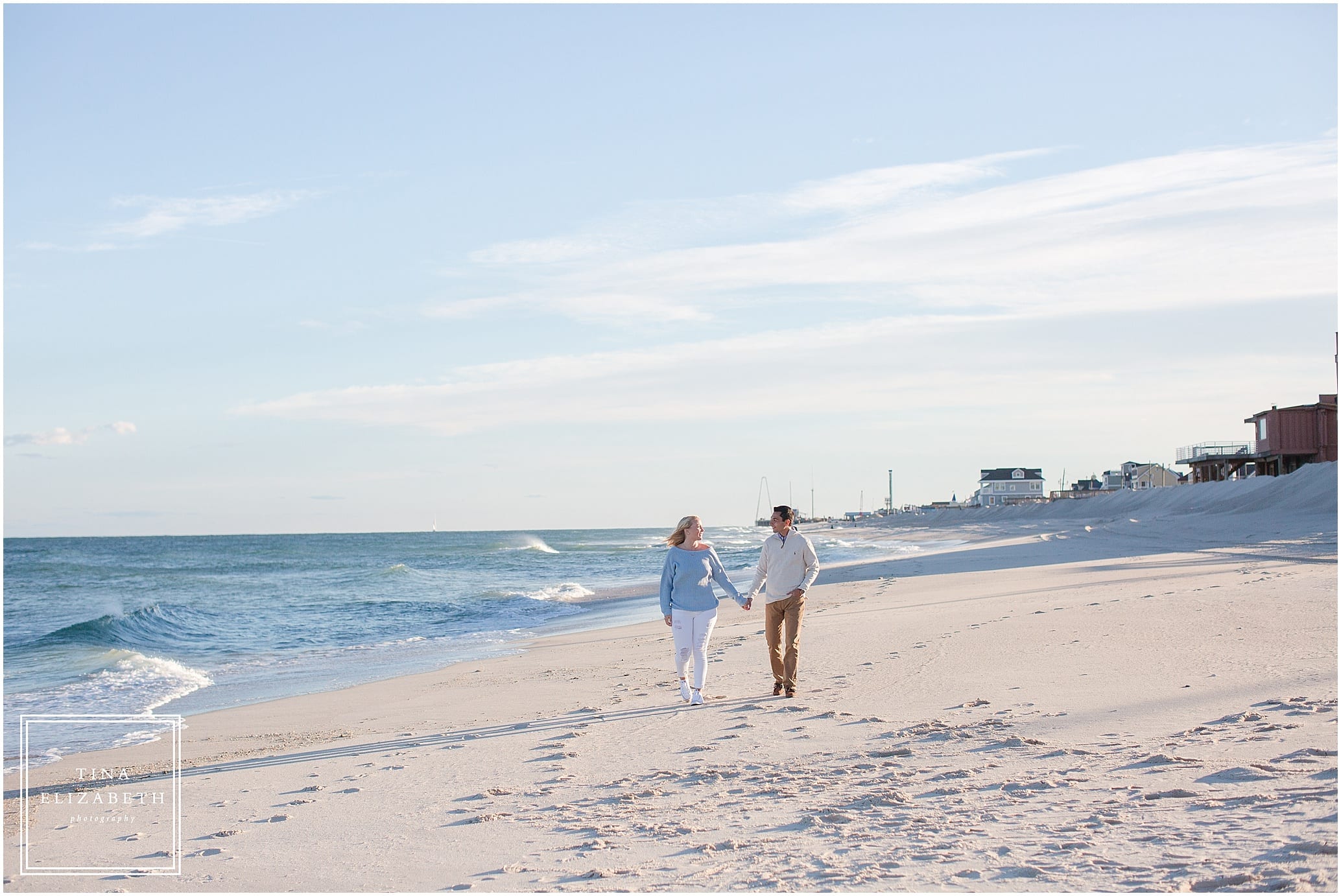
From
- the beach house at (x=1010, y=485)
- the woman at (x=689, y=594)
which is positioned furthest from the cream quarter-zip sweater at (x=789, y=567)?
the beach house at (x=1010, y=485)

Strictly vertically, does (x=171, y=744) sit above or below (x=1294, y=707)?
below

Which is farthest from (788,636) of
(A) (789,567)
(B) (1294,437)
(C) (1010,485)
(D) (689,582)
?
(C) (1010,485)

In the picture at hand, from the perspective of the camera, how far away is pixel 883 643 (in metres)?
11.1

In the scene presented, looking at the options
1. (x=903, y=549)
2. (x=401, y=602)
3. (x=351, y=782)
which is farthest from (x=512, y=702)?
(x=903, y=549)

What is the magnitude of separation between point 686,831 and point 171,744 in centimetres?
598

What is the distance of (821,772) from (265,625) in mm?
20938

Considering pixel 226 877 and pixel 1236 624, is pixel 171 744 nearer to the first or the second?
pixel 226 877

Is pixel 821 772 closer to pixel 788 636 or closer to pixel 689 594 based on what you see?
pixel 788 636

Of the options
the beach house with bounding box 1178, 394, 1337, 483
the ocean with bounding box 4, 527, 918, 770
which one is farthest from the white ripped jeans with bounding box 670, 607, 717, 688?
the beach house with bounding box 1178, 394, 1337, 483

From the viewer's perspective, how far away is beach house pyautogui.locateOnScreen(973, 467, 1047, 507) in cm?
13162

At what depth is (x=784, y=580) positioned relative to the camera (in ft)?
28.3

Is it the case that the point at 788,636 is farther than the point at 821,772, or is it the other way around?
the point at 788,636

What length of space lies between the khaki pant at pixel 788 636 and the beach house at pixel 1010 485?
127 meters

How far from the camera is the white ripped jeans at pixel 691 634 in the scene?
333 inches
